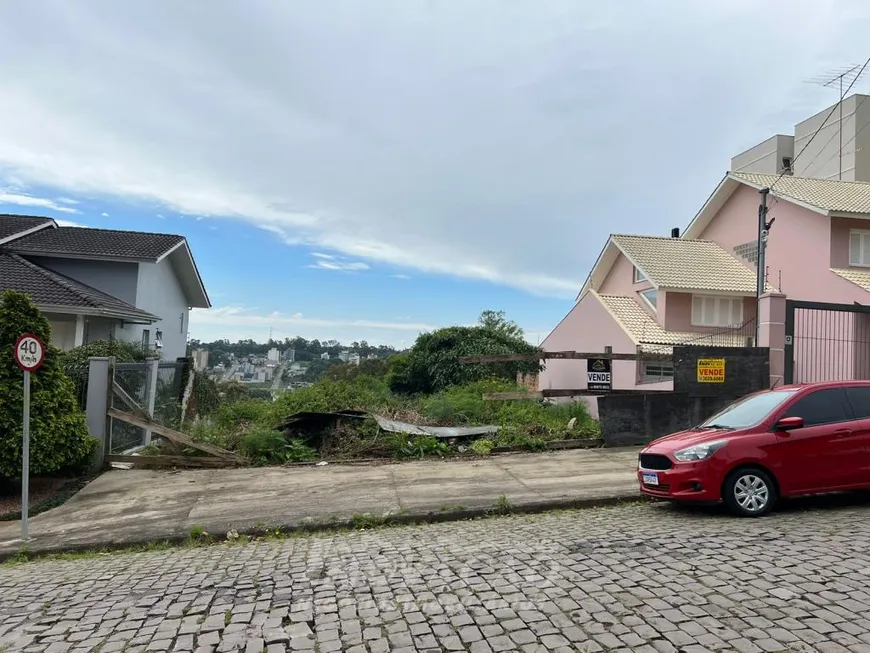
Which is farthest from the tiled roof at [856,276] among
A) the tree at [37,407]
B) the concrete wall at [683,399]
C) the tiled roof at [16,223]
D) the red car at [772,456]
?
the tiled roof at [16,223]

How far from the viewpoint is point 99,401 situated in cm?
998

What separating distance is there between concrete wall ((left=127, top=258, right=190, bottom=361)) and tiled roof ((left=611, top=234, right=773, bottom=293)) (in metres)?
17.9

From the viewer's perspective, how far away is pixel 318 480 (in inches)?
362

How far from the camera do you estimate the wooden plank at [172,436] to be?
997 centimetres

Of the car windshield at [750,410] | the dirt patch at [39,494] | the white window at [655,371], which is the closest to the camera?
the car windshield at [750,410]

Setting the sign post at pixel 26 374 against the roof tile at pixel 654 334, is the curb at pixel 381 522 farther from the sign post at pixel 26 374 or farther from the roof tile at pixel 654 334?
the roof tile at pixel 654 334

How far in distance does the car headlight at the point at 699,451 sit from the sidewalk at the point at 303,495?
4.40 ft

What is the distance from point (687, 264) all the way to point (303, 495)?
20.3 m

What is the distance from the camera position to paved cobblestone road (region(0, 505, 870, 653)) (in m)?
3.68

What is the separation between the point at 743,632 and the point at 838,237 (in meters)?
20.1

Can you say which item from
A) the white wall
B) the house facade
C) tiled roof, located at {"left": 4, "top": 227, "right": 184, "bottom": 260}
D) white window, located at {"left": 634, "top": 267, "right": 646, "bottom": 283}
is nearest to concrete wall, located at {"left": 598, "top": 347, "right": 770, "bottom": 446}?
the house facade

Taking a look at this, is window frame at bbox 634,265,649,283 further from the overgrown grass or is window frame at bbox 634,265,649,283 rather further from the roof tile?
the overgrown grass

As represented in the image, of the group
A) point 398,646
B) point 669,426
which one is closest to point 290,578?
point 398,646

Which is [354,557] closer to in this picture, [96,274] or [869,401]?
[869,401]
